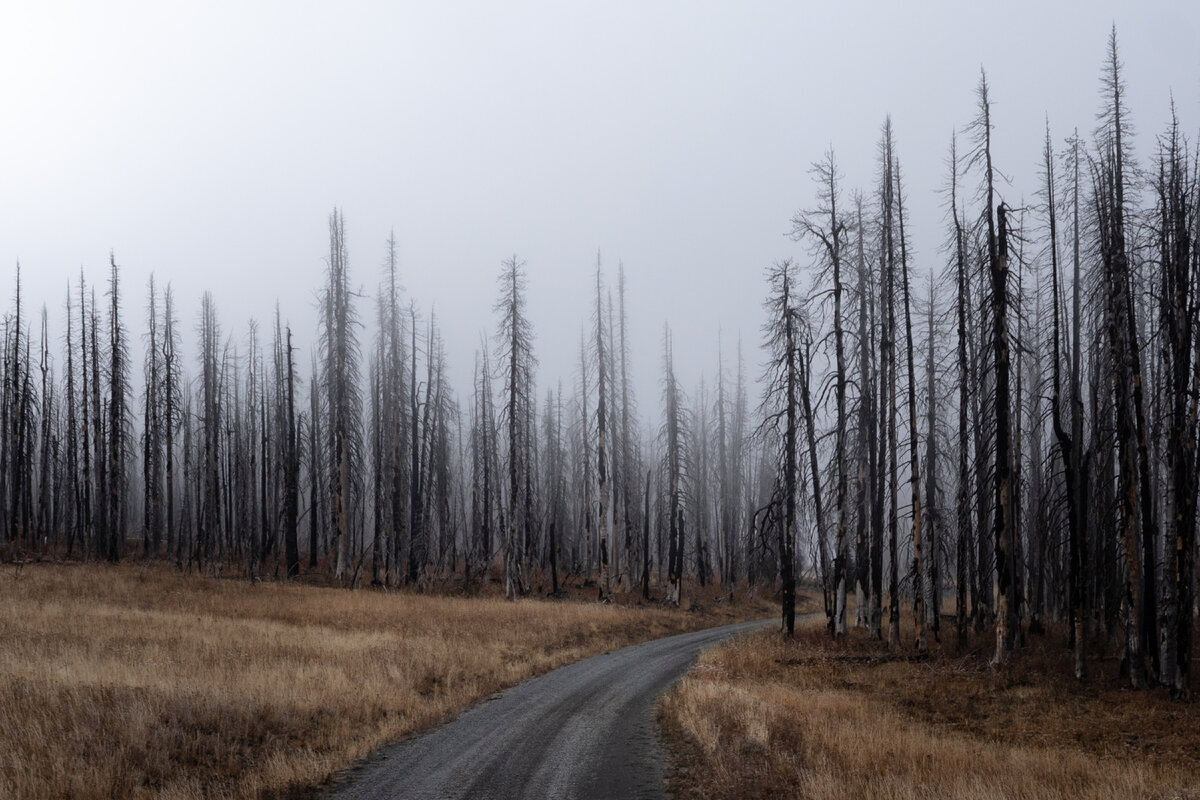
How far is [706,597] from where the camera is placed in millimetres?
43688

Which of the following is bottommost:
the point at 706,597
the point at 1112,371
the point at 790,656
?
the point at 706,597

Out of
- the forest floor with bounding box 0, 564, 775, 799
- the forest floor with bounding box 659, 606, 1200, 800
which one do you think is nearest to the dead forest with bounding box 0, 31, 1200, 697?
the forest floor with bounding box 659, 606, 1200, 800

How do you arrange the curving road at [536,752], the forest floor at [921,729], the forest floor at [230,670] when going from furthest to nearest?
1. the forest floor at [230,670]
2. the curving road at [536,752]
3. the forest floor at [921,729]

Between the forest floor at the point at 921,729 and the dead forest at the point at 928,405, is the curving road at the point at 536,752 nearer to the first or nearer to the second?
the forest floor at the point at 921,729

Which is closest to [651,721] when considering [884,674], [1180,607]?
[884,674]

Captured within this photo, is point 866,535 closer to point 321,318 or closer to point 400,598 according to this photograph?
point 400,598

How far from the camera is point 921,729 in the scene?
12078 millimetres

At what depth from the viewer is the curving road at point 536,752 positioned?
29.0ft

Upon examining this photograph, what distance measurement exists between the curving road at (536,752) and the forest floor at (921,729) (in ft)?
2.13

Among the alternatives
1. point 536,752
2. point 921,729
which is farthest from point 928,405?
point 536,752

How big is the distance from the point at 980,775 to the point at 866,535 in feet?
50.6

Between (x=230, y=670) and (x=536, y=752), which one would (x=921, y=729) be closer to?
(x=536, y=752)

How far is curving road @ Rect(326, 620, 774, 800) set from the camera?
348 inches

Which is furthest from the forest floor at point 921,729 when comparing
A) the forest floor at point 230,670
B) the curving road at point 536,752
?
the forest floor at point 230,670
